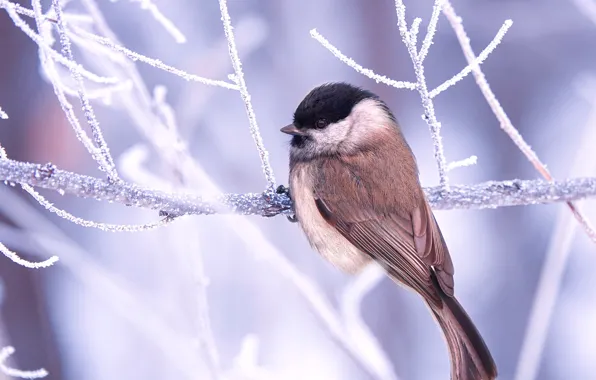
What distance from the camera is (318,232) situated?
113 inches

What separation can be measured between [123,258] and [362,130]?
296 centimetres

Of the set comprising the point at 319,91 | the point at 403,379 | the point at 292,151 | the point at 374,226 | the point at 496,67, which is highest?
the point at 496,67

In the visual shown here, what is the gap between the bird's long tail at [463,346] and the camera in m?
2.43

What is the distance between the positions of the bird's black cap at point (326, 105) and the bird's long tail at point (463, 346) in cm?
87

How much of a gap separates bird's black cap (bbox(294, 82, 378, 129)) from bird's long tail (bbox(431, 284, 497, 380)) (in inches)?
34.1

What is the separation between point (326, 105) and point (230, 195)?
A: 2.65 ft

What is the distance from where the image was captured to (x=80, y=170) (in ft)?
16.5

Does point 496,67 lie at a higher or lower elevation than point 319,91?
higher

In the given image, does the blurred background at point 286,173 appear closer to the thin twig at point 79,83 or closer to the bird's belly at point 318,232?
the bird's belly at point 318,232

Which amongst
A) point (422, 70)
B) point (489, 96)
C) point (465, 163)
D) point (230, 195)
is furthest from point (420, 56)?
point (230, 195)

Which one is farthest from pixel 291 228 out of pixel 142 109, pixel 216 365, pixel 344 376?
pixel 216 365

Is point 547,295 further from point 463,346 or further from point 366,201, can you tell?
point 366,201

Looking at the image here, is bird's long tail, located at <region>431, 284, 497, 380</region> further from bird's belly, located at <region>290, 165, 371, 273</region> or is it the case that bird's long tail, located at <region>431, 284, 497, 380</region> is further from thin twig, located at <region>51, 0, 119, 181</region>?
thin twig, located at <region>51, 0, 119, 181</region>

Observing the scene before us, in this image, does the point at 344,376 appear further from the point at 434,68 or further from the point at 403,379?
the point at 434,68
